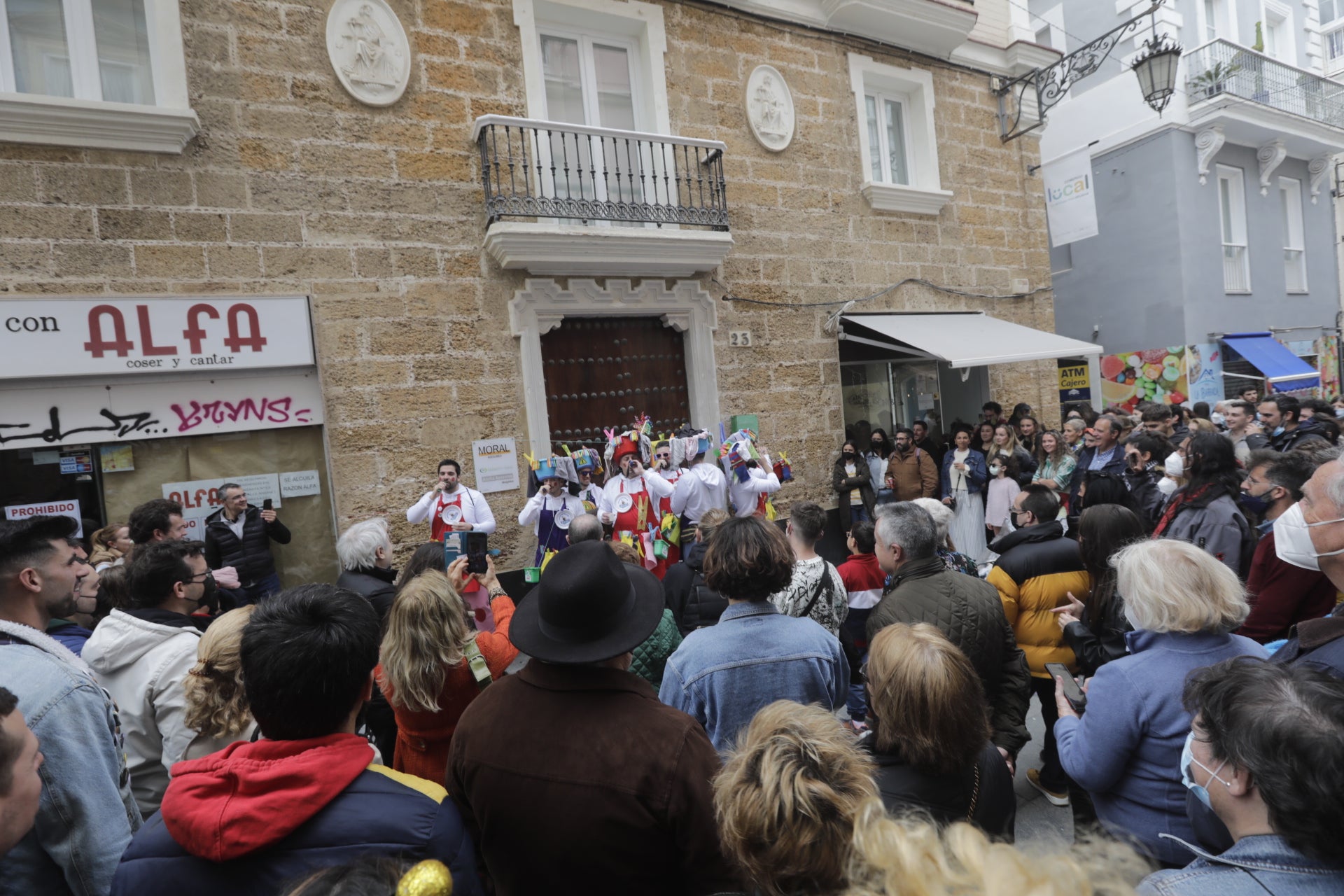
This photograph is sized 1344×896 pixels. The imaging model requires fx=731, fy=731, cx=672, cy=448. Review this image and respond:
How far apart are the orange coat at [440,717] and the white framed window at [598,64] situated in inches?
234

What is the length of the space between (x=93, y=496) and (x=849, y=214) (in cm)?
801

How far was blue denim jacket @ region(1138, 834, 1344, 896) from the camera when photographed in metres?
1.12

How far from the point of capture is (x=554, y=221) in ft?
23.2

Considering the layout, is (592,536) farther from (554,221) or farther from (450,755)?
(554,221)

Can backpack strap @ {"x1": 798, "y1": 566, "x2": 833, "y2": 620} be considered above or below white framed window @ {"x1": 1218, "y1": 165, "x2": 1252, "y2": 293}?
below

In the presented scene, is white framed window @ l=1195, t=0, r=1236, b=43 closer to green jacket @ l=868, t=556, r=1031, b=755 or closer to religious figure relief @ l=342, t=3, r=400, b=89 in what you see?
religious figure relief @ l=342, t=3, r=400, b=89

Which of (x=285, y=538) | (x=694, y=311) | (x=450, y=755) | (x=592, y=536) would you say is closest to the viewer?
(x=450, y=755)

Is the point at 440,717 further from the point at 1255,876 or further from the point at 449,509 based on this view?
the point at 449,509

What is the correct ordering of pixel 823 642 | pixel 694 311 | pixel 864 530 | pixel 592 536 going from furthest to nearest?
1. pixel 694 311
2. pixel 592 536
3. pixel 864 530
4. pixel 823 642

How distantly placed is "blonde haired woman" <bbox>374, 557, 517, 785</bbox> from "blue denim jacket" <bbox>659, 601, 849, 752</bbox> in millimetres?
609

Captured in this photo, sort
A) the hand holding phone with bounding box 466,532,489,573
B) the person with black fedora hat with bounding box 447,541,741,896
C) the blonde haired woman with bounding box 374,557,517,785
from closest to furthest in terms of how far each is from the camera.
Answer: the person with black fedora hat with bounding box 447,541,741,896 → the blonde haired woman with bounding box 374,557,517,785 → the hand holding phone with bounding box 466,532,489,573

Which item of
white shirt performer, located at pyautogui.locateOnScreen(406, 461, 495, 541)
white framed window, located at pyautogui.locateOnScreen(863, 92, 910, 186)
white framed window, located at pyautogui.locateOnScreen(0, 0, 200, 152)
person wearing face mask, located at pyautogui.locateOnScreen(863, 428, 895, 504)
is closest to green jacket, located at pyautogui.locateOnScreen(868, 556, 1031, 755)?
white shirt performer, located at pyautogui.locateOnScreen(406, 461, 495, 541)

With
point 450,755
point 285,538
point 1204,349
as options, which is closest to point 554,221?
point 285,538

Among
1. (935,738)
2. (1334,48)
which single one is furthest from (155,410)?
(1334,48)
